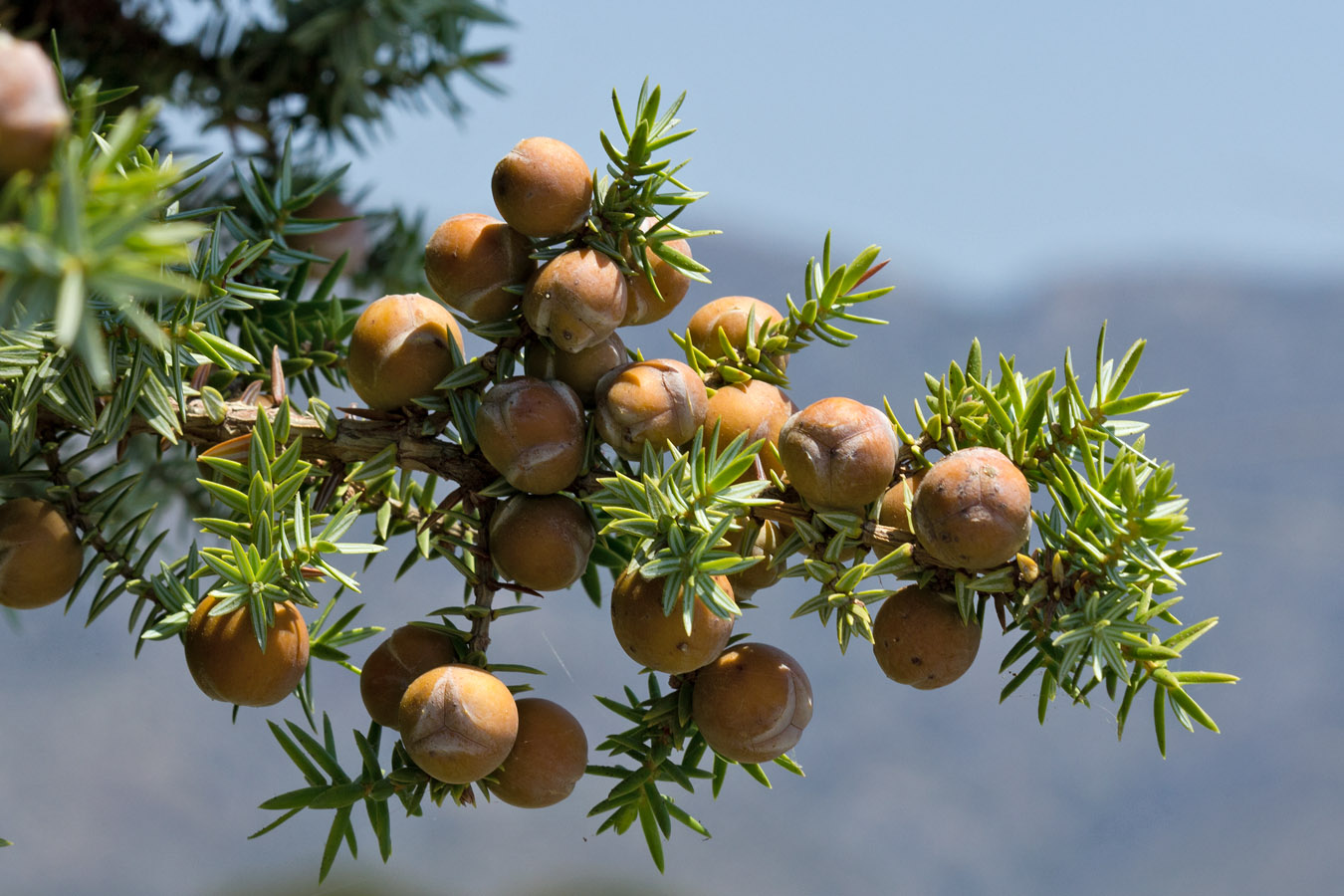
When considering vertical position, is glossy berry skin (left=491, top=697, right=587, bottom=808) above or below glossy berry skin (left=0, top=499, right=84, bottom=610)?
below

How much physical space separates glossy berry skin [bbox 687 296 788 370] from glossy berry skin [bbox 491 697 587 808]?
0.19m

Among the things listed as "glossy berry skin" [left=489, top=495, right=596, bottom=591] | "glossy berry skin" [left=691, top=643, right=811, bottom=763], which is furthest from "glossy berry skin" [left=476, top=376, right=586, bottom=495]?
"glossy berry skin" [left=691, top=643, right=811, bottom=763]

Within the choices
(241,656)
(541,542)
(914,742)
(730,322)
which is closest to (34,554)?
(241,656)

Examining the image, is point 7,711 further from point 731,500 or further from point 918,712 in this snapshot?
point 731,500

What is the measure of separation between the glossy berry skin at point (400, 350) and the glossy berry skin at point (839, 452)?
0.16m

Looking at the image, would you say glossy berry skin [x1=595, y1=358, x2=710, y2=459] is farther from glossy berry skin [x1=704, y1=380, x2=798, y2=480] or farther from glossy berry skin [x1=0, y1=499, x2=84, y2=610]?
glossy berry skin [x1=0, y1=499, x2=84, y2=610]

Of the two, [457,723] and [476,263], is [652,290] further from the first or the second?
[457,723]

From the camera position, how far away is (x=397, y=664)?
49cm

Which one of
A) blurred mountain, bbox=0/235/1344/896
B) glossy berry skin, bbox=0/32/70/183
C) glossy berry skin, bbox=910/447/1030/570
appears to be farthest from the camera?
blurred mountain, bbox=0/235/1344/896

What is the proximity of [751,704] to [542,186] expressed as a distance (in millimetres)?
242

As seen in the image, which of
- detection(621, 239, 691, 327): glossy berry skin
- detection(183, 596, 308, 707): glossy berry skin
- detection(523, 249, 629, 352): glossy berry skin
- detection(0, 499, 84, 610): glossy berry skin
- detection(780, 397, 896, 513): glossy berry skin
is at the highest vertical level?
detection(621, 239, 691, 327): glossy berry skin

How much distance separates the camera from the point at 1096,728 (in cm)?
342

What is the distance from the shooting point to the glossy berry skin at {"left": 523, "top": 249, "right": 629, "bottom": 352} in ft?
1.45

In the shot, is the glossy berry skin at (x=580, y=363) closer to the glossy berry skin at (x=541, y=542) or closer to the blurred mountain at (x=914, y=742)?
the glossy berry skin at (x=541, y=542)
